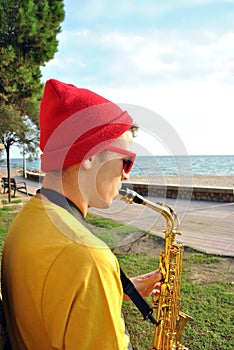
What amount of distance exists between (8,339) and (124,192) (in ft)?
2.40

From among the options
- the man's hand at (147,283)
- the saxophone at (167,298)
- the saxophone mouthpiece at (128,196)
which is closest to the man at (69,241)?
the saxophone mouthpiece at (128,196)

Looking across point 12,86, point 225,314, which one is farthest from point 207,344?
point 12,86

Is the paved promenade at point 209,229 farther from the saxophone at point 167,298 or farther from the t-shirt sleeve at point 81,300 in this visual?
the t-shirt sleeve at point 81,300

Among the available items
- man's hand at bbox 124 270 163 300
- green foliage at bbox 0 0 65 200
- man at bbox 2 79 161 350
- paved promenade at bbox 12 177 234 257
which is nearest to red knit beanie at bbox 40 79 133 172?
man at bbox 2 79 161 350

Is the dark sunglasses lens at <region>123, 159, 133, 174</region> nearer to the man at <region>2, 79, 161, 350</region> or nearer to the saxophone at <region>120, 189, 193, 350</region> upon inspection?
the man at <region>2, 79, 161, 350</region>

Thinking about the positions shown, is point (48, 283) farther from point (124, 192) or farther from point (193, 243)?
point (193, 243)

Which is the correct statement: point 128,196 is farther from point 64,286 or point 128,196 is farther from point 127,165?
point 64,286

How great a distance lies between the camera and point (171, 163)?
Result: 3.89 ft

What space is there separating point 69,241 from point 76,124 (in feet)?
1.25

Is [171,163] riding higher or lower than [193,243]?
higher

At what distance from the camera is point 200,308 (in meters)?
3.70

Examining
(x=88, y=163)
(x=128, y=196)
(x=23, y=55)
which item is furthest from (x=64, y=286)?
(x=23, y=55)

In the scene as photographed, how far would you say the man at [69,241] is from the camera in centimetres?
87

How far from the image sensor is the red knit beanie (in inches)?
40.9
